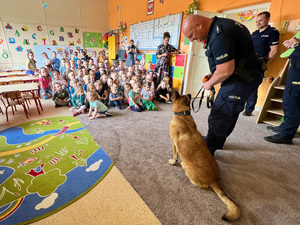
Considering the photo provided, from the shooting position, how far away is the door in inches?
179

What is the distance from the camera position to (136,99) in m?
4.03

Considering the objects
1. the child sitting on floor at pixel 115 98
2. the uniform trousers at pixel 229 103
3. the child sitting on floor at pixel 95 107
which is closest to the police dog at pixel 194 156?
the uniform trousers at pixel 229 103

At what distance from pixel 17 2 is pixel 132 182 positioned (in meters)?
9.56

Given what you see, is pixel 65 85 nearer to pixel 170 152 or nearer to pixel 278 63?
pixel 170 152

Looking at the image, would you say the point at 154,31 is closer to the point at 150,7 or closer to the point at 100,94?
the point at 150,7

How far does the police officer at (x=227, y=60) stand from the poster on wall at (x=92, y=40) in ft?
28.8

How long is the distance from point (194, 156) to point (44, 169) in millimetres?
1764

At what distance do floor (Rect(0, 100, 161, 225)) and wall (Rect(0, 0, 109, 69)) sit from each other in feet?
28.1

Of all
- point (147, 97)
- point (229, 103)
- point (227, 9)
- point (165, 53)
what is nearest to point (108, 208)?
point (229, 103)

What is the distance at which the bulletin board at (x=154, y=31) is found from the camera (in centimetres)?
523

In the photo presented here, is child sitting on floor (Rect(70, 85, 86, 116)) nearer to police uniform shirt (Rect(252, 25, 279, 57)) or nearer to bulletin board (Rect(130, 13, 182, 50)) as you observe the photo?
bulletin board (Rect(130, 13, 182, 50))

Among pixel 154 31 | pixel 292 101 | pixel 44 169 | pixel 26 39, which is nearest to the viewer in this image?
pixel 44 169

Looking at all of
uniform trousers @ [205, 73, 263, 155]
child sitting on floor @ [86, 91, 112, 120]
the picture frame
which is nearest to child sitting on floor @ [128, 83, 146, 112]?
child sitting on floor @ [86, 91, 112, 120]

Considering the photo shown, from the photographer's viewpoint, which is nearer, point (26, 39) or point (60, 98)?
point (60, 98)
